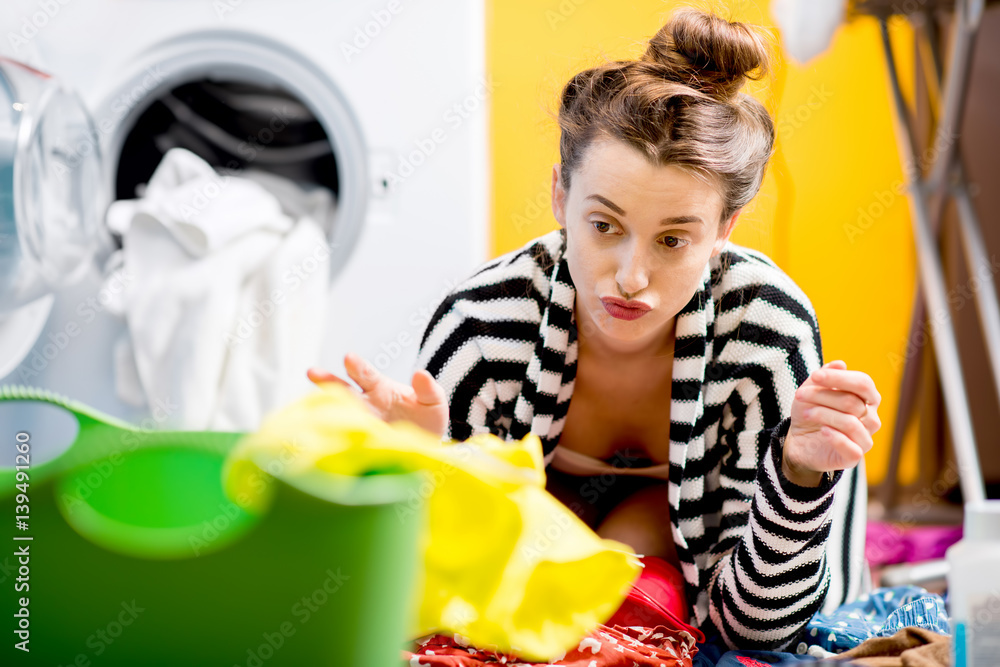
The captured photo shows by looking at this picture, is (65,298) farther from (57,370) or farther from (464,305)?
(464,305)

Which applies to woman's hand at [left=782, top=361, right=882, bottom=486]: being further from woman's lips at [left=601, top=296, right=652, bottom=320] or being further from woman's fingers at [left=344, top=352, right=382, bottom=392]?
woman's fingers at [left=344, top=352, right=382, bottom=392]

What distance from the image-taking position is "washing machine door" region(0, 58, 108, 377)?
130cm

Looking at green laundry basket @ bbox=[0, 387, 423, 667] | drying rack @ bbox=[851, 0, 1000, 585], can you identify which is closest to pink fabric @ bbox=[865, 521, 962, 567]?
drying rack @ bbox=[851, 0, 1000, 585]

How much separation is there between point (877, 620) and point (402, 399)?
0.59 meters

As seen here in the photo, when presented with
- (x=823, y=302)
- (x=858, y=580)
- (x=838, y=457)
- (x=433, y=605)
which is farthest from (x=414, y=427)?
(x=823, y=302)

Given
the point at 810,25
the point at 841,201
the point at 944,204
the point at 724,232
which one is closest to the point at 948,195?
the point at 944,204

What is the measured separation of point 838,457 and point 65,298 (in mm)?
1272

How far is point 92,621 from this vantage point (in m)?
0.39

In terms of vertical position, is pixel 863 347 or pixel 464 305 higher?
pixel 464 305

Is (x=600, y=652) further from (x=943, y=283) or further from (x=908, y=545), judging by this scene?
(x=908, y=545)

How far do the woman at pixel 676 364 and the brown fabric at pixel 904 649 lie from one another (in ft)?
0.28

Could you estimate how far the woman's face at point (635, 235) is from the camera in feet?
2.65

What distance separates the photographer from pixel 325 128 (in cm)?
162

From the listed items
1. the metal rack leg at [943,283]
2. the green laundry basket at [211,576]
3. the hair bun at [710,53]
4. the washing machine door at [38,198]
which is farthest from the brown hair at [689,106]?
the washing machine door at [38,198]
